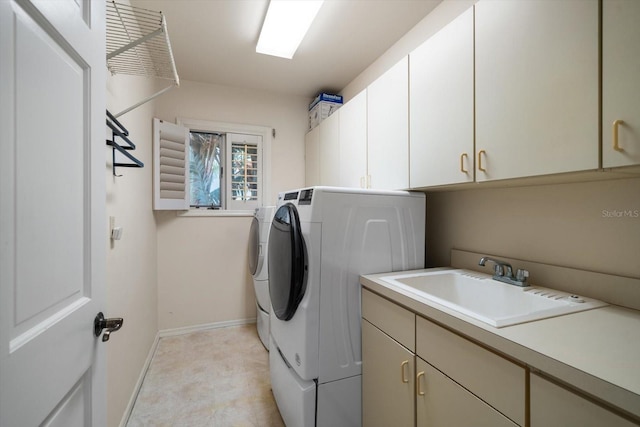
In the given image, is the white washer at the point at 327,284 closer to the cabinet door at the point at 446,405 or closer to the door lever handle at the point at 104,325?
the cabinet door at the point at 446,405

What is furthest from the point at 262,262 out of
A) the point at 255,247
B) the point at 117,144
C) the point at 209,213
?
the point at 117,144

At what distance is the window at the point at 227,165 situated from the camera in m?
3.08

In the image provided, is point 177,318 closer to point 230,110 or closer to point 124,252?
point 124,252

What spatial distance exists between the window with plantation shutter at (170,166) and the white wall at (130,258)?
10 cm

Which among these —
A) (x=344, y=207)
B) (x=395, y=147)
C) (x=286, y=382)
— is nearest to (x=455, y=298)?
(x=344, y=207)

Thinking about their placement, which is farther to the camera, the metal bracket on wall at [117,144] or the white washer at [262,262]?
the white washer at [262,262]

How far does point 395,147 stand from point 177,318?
2.81 meters

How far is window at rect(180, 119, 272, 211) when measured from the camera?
308 cm

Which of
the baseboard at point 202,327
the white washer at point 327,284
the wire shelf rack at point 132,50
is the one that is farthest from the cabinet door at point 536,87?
the baseboard at point 202,327

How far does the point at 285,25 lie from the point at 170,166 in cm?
168

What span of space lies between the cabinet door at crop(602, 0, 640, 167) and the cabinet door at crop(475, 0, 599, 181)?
0.08 ft

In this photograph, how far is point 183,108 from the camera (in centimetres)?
295

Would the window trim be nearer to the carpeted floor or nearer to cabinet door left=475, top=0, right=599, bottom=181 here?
the carpeted floor

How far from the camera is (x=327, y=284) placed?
4.61 ft
